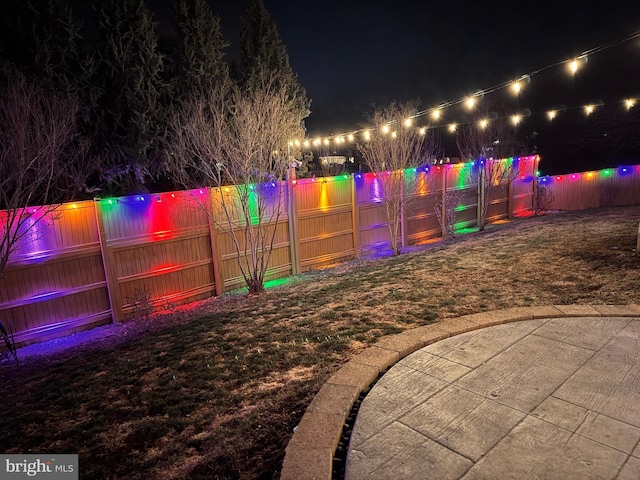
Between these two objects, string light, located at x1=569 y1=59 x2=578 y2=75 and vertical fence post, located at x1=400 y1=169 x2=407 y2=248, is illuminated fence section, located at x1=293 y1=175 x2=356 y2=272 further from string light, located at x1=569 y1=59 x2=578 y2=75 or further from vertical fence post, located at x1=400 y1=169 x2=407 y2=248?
string light, located at x1=569 y1=59 x2=578 y2=75

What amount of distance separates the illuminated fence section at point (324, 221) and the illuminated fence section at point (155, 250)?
99.3 inches

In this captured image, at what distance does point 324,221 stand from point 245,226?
243 cm

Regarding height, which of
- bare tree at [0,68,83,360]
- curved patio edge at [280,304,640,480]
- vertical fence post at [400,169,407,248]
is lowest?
curved patio edge at [280,304,640,480]

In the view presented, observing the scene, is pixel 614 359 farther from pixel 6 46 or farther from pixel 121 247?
pixel 6 46

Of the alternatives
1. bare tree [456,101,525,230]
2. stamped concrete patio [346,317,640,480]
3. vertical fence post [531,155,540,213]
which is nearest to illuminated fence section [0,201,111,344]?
stamped concrete patio [346,317,640,480]

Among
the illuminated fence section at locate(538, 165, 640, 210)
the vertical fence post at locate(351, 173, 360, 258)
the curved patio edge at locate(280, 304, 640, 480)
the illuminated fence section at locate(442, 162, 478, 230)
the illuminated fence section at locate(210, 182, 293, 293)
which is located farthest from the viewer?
the illuminated fence section at locate(538, 165, 640, 210)

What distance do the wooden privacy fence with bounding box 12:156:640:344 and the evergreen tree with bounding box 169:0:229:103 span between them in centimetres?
553

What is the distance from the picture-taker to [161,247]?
790 cm

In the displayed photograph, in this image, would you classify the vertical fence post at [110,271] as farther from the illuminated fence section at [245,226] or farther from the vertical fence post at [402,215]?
the vertical fence post at [402,215]

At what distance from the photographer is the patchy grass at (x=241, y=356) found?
292cm

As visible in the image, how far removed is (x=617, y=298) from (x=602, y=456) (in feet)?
11.1

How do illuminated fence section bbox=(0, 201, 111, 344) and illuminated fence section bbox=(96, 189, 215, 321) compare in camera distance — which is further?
illuminated fence section bbox=(96, 189, 215, 321)

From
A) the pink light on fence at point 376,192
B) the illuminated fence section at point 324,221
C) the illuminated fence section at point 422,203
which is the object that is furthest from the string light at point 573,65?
the illuminated fence section at point 324,221

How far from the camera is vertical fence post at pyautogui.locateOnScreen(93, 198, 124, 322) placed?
23.3ft
